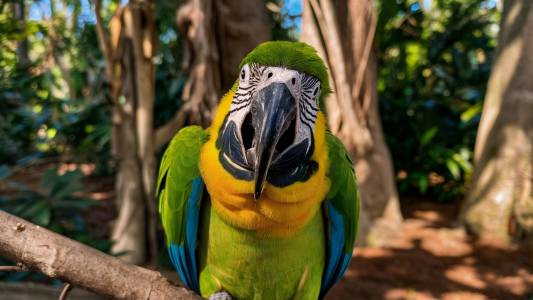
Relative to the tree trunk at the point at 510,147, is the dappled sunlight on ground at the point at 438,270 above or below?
below

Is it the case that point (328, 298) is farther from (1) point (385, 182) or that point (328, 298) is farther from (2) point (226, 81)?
(2) point (226, 81)

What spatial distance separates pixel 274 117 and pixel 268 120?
0.02 metres

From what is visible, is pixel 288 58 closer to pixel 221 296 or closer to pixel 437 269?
pixel 221 296

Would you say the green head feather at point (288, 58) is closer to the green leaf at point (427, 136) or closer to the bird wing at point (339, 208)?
the bird wing at point (339, 208)

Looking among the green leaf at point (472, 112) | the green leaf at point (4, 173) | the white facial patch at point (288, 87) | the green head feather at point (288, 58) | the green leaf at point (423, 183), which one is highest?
the green head feather at point (288, 58)

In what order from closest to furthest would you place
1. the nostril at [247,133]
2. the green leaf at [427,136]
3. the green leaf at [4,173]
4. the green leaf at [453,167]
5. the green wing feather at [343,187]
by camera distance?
the nostril at [247,133]
the green wing feather at [343,187]
the green leaf at [4,173]
the green leaf at [453,167]
the green leaf at [427,136]

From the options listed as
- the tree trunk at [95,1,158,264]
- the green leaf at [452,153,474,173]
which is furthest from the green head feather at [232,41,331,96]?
the green leaf at [452,153,474,173]

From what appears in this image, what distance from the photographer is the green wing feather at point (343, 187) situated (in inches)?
52.6

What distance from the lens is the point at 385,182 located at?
12.9 ft

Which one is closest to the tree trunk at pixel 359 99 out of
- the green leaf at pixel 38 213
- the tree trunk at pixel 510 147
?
the tree trunk at pixel 510 147

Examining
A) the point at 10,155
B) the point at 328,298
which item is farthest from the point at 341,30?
Answer: the point at 10,155

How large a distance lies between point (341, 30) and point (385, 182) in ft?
6.20

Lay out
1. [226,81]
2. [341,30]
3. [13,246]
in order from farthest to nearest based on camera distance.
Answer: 1. [341,30]
2. [226,81]
3. [13,246]

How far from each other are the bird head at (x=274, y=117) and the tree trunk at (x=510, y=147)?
11.1ft
